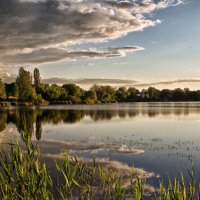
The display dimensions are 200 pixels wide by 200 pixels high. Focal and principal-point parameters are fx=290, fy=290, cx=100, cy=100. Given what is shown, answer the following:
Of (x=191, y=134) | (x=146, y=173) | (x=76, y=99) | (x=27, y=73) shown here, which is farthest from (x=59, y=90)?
(x=146, y=173)

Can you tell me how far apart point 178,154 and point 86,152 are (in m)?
6.17

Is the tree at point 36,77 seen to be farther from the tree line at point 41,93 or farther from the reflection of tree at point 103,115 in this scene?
the reflection of tree at point 103,115

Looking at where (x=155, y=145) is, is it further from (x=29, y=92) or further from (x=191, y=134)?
(x=29, y=92)

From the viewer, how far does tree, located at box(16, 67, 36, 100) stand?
427 ft

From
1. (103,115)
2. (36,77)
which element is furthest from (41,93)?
(103,115)

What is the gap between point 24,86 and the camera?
13100cm

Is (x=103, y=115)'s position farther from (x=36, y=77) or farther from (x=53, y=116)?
(x=36, y=77)

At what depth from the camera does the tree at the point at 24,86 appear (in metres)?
130

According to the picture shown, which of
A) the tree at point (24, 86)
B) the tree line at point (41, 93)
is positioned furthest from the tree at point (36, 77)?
the tree at point (24, 86)

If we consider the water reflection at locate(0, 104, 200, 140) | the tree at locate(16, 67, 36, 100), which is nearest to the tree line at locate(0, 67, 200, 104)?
the tree at locate(16, 67, 36, 100)

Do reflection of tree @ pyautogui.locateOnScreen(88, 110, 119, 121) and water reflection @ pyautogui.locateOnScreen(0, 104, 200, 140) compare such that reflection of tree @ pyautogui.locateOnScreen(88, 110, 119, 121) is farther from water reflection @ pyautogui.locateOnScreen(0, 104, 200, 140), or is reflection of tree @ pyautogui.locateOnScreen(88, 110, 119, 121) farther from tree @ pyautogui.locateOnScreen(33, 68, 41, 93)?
tree @ pyautogui.locateOnScreen(33, 68, 41, 93)

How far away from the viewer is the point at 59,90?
15912 cm

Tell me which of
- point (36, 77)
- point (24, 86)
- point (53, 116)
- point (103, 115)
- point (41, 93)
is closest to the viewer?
point (53, 116)

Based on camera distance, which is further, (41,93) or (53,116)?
(41,93)
